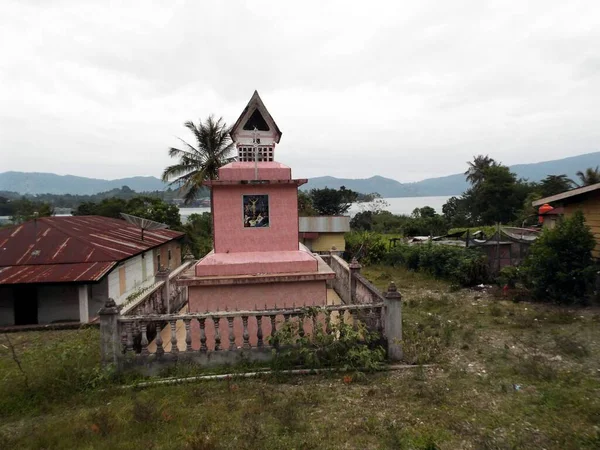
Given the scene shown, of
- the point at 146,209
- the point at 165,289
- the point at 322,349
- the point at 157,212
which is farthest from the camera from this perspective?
the point at 146,209

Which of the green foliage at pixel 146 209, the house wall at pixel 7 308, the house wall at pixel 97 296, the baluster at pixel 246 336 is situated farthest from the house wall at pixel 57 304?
the green foliage at pixel 146 209

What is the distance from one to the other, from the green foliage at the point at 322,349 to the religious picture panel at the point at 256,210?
2.57 meters

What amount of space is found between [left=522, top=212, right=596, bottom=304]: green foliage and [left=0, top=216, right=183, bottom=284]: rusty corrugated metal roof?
16.0 meters

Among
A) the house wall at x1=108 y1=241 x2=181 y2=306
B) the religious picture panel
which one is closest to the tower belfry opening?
the religious picture panel

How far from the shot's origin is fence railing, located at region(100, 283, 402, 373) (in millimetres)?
7062

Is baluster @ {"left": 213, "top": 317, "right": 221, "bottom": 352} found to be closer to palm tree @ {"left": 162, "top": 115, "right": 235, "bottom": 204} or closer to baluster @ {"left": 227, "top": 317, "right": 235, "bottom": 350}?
baluster @ {"left": 227, "top": 317, "right": 235, "bottom": 350}

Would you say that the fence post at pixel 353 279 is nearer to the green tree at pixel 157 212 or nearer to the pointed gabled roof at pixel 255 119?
the pointed gabled roof at pixel 255 119

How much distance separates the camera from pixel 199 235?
34.0 meters

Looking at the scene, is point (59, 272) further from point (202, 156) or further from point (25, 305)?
point (202, 156)

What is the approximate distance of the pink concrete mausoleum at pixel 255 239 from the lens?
26.9 ft

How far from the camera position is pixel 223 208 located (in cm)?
883

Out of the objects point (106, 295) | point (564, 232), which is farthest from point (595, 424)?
point (106, 295)

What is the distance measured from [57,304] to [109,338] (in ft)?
37.0

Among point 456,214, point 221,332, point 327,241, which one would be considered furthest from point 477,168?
point 221,332
